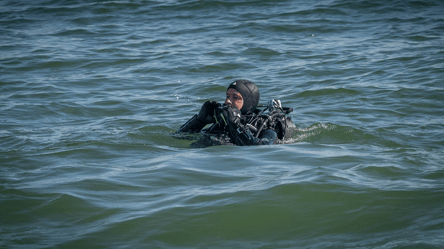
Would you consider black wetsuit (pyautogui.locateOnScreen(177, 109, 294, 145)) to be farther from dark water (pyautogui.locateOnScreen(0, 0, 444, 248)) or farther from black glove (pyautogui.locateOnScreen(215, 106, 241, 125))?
dark water (pyautogui.locateOnScreen(0, 0, 444, 248))

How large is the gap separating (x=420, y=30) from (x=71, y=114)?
10.5 metres

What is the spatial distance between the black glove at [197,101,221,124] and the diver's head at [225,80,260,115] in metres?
0.22

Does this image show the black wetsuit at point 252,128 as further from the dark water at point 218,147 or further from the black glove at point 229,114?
the dark water at point 218,147

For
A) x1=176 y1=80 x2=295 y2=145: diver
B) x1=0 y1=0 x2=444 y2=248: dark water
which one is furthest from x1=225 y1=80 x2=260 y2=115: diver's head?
x1=0 y1=0 x2=444 y2=248: dark water

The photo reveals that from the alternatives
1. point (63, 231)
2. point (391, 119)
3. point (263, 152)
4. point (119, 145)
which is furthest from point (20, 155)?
point (391, 119)

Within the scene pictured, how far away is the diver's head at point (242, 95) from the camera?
6008mm

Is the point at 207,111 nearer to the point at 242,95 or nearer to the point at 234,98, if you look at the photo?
the point at 234,98

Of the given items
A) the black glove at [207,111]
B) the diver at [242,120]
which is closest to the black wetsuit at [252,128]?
the diver at [242,120]

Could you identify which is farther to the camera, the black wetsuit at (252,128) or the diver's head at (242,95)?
the diver's head at (242,95)

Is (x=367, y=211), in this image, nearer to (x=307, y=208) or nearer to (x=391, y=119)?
(x=307, y=208)

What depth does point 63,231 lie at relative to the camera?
3.35 meters

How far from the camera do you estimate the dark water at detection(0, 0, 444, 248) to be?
3418mm

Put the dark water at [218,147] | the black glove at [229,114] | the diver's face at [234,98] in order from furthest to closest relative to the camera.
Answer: the diver's face at [234,98] → the black glove at [229,114] → the dark water at [218,147]

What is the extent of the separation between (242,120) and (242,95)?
1.17ft
